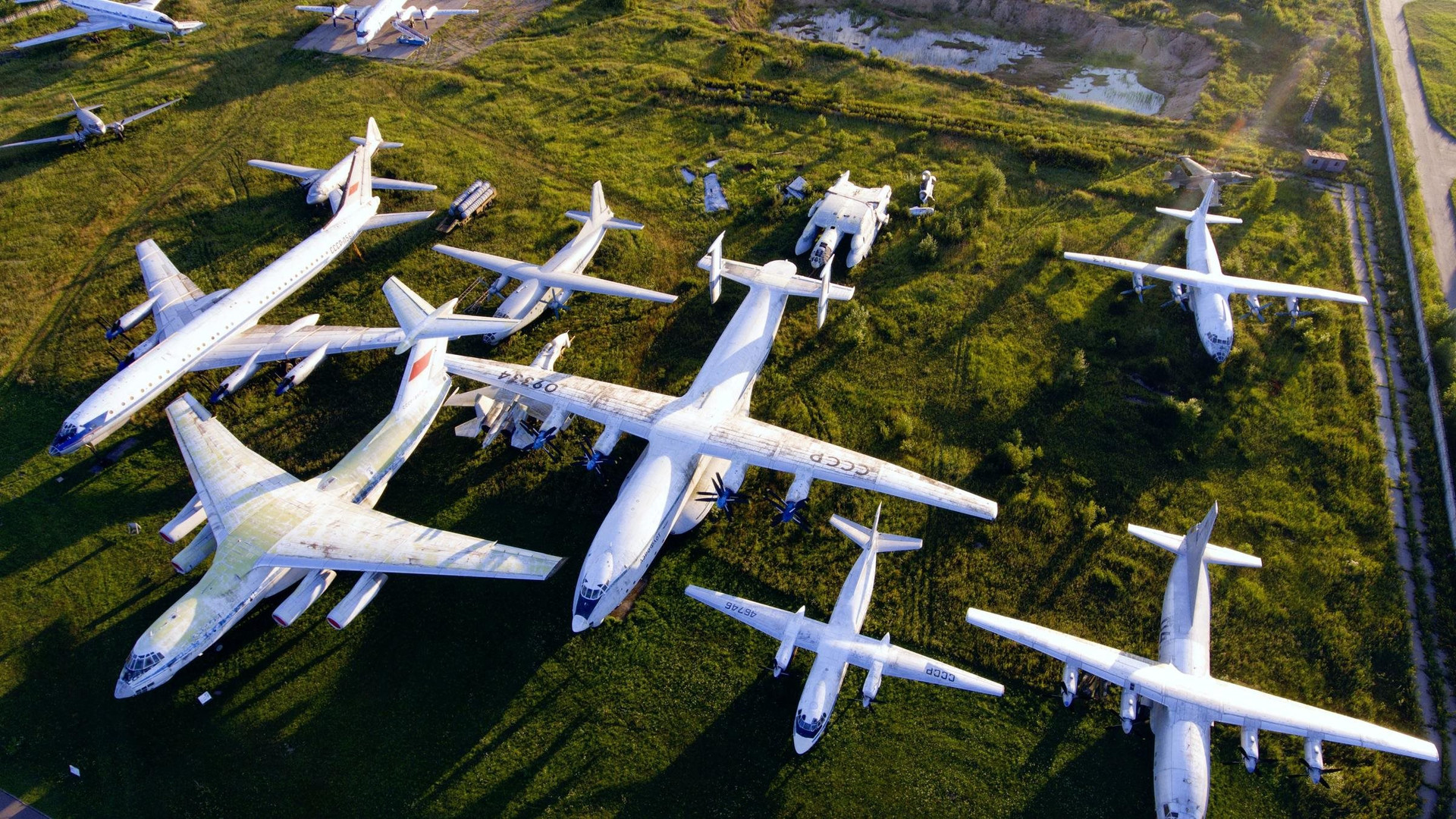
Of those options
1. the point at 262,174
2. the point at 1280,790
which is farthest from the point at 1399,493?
the point at 262,174

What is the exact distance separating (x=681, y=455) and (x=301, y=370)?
2172 centimetres

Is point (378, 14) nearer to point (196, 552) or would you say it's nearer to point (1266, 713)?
point (196, 552)

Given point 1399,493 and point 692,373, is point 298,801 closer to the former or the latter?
point 692,373

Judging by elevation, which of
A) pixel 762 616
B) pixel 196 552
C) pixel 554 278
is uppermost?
pixel 554 278

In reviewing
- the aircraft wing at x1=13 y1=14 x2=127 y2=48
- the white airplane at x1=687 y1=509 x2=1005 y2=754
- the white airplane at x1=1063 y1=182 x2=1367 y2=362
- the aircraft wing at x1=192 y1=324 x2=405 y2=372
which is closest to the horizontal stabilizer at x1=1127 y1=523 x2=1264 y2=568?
the white airplane at x1=687 y1=509 x2=1005 y2=754

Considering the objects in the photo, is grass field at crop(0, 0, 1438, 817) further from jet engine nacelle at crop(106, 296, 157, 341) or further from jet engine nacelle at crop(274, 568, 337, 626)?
jet engine nacelle at crop(106, 296, 157, 341)

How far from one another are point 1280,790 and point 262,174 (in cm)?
6909

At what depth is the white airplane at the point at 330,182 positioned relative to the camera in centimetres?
4503

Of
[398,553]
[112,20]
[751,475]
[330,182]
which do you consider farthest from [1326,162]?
[112,20]

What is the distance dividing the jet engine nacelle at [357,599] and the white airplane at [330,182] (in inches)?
1088

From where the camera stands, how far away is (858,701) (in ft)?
93.3

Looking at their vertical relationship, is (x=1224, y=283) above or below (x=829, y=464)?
above

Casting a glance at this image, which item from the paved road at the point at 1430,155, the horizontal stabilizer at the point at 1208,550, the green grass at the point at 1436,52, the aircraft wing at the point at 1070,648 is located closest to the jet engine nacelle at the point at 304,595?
the aircraft wing at the point at 1070,648

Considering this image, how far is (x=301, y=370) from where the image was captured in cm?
3572
